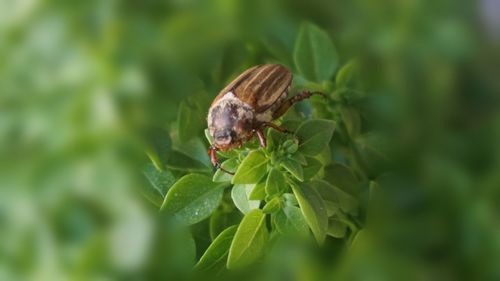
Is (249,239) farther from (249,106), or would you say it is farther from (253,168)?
(249,106)

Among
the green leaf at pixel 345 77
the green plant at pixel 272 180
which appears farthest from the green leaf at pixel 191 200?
the green leaf at pixel 345 77

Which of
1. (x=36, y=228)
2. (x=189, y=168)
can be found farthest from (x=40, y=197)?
(x=189, y=168)

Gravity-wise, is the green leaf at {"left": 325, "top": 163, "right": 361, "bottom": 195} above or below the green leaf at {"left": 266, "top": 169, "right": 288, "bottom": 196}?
below

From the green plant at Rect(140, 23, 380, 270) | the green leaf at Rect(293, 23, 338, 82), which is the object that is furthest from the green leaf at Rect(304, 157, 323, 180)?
the green leaf at Rect(293, 23, 338, 82)

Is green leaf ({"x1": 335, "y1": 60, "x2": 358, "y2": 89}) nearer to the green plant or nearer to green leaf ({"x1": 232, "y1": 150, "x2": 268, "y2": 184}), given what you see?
the green plant

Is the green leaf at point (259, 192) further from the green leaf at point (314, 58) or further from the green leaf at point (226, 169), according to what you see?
the green leaf at point (314, 58)

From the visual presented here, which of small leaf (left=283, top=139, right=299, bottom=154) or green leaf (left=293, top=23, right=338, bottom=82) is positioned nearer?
small leaf (left=283, top=139, right=299, bottom=154)

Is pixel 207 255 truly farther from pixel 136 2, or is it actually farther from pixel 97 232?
pixel 136 2
